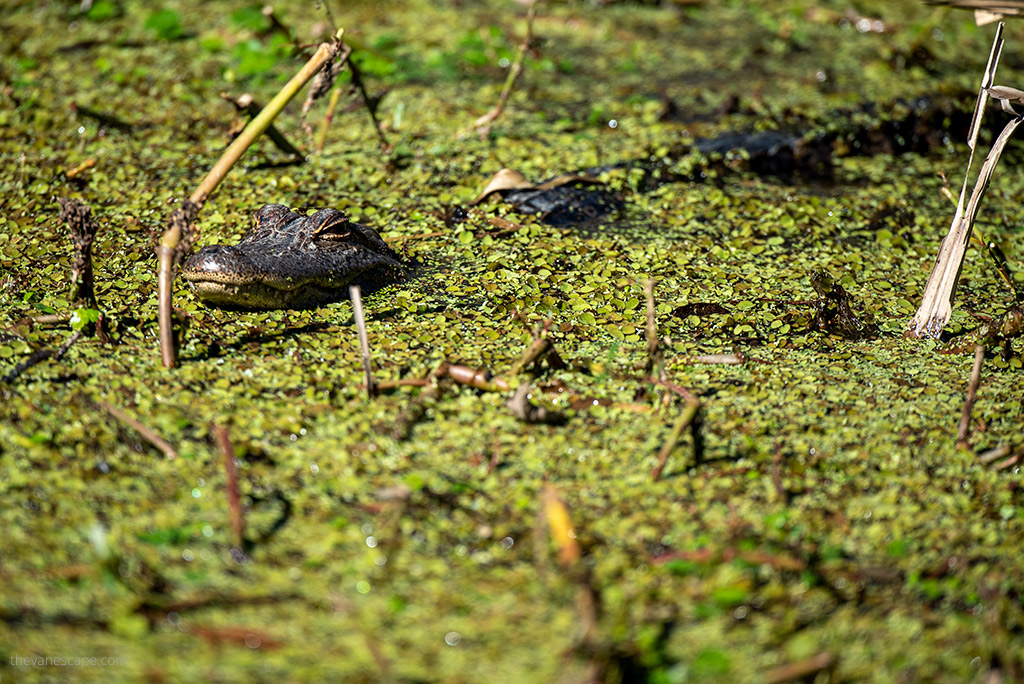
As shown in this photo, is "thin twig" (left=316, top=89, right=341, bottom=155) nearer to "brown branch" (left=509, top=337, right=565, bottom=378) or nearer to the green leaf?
the green leaf

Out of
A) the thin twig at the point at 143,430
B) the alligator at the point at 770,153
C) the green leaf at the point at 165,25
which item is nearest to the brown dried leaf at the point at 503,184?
the alligator at the point at 770,153

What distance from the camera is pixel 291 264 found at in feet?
10.4

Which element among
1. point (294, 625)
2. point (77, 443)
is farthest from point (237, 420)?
point (294, 625)

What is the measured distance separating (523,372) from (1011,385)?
1745 millimetres

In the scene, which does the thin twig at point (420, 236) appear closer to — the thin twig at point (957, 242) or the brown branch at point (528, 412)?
the brown branch at point (528, 412)

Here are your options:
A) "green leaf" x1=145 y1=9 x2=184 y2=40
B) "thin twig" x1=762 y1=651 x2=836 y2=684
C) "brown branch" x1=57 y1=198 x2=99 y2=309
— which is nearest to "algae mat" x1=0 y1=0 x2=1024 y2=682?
"thin twig" x1=762 y1=651 x2=836 y2=684

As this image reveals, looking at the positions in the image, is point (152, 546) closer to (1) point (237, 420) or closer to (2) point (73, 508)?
(2) point (73, 508)

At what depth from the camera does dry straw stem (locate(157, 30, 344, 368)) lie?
8.09 ft

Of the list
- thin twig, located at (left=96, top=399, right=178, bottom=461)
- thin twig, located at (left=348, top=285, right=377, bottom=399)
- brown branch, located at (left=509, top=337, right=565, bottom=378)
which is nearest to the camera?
thin twig, located at (left=96, top=399, right=178, bottom=461)

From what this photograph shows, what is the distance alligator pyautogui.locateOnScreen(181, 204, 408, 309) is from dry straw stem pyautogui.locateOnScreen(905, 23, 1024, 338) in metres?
2.13

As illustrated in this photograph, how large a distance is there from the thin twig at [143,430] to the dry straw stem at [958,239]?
8.88ft

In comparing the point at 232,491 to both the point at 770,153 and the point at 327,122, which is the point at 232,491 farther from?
the point at 770,153

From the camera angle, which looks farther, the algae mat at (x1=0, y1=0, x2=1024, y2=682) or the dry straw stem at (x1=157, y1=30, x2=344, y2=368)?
the dry straw stem at (x1=157, y1=30, x2=344, y2=368)

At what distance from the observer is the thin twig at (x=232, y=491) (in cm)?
216
